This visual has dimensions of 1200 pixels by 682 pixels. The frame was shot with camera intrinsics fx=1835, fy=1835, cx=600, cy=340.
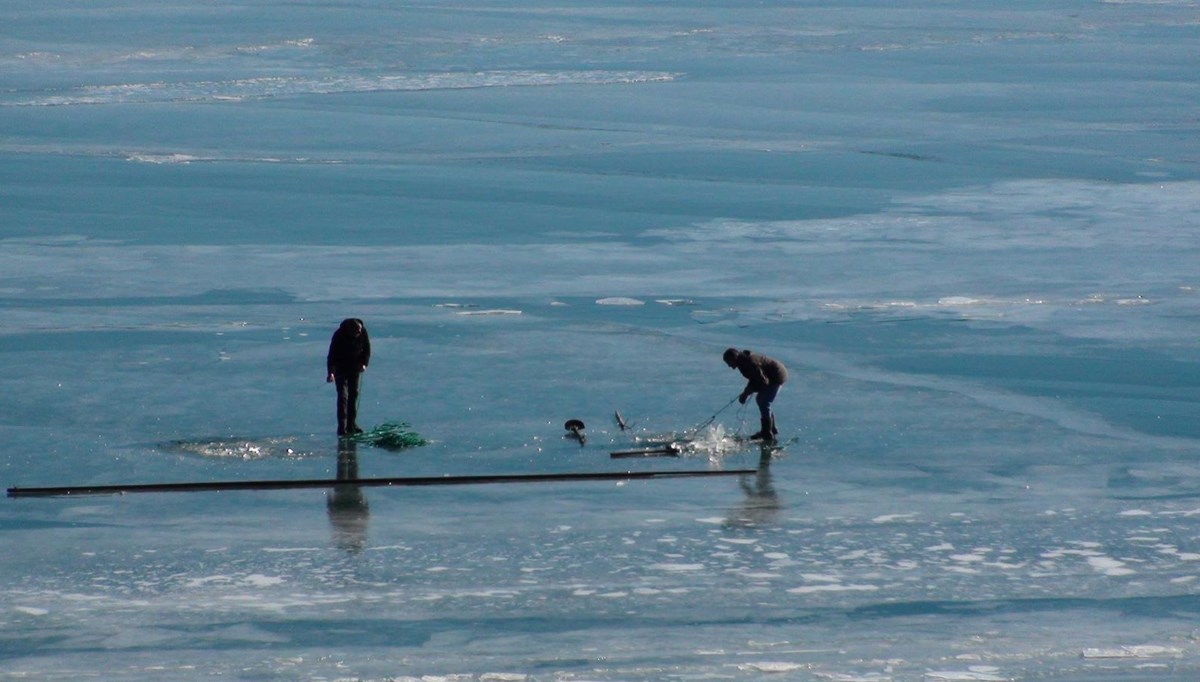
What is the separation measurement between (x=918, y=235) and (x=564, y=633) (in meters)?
11.4

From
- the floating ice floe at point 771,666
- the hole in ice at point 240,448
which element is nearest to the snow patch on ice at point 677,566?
the floating ice floe at point 771,666

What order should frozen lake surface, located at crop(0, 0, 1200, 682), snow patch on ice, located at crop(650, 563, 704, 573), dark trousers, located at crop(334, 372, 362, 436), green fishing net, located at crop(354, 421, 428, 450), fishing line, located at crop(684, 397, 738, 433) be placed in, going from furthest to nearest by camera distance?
fishing line, located at crop(684, 397, 738, 433)
dark trousers, located at crop(334, 372, 362, 436)
green fishing net, located at crop(354, 421, 428, 450)
snow patch on ice, located at crop(650, 563, 704, 573)
frozen lake surface, located at crop(0, 0, 1200, 682)

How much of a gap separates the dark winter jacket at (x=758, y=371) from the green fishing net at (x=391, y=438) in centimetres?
205

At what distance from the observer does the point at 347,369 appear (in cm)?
1162

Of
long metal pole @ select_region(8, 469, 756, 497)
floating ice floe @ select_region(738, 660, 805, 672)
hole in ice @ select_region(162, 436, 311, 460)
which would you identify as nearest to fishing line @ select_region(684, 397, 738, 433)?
long metal pole @ select_region(8, 469, 756, 497)

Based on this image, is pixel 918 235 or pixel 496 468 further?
pixel 918 235

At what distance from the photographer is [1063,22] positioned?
133ft

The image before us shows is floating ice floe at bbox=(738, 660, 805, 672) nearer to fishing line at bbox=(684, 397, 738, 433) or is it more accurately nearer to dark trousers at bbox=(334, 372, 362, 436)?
fishing line at bbox=(684, 397, 738, 433)

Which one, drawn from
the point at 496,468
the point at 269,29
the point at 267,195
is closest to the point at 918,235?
the point at 267,195

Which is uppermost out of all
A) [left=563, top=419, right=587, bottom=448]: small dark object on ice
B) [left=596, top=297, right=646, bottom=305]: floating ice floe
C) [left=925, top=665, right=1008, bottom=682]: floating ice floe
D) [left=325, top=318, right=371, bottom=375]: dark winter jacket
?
[left=596, top=297, right=646, bottom=305]: floating ice floe

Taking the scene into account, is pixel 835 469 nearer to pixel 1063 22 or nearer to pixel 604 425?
pixel 604 425

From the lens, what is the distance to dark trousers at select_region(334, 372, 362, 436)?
1158 centimetres

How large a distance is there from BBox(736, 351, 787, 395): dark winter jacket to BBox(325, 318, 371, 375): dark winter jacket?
94.5 inches

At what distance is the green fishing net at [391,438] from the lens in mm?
11320
